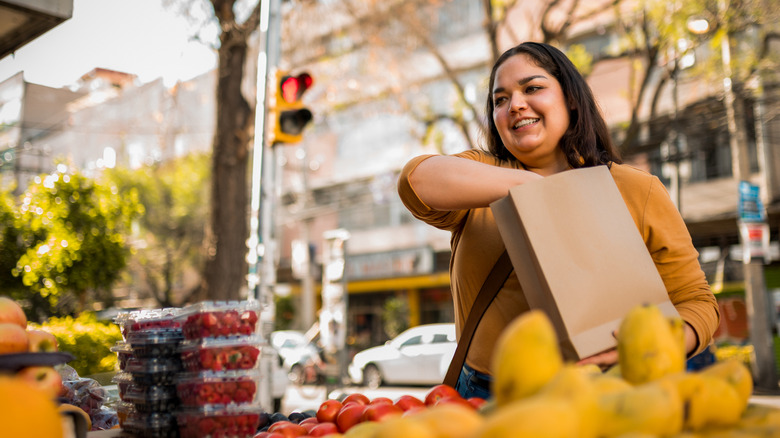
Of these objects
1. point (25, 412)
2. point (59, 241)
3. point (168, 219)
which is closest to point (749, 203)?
point (59, 241)

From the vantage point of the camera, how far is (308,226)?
96.8 ft

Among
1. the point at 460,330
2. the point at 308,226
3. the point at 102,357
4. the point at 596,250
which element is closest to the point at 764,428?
the point at 596,250

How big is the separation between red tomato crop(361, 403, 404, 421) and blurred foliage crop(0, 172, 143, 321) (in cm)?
731

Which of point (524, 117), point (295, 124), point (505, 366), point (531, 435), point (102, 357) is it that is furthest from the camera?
point (295, 124)

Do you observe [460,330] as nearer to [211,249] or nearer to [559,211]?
[559,211]

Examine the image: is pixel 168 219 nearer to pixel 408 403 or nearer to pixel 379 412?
pixel 408 403

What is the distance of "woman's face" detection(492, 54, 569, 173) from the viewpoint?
6.92 ft

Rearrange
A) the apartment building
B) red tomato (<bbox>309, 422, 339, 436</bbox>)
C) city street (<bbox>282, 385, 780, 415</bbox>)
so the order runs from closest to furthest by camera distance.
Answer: red tomato (<bbox>309, 422, 339, 436</bbox>) < the apartment building < city street (<bbox>282, 385, 780, 415</bbox>)

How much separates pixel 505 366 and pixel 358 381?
1703cm

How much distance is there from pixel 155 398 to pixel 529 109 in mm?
1360

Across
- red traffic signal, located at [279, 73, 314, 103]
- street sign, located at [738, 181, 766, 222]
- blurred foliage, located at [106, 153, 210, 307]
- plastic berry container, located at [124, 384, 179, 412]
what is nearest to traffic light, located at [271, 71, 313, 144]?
red traffic signal, located at [279, 73, 314, 103]

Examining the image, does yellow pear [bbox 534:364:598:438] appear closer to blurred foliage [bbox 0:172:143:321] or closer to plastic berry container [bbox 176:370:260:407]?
plastic berry container [bbox 176:370:260:407]

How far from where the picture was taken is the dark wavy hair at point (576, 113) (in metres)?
2.14

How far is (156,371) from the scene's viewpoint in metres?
1.88
